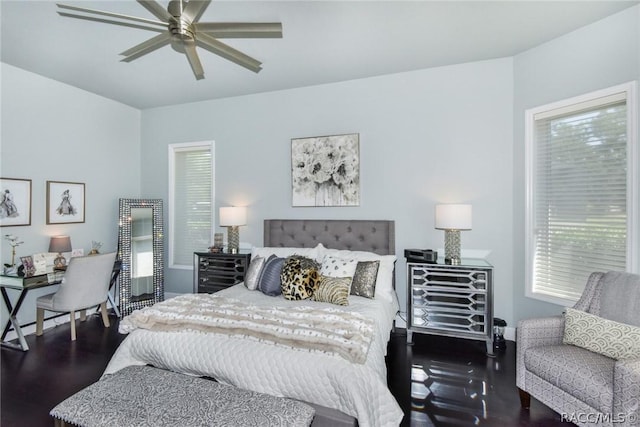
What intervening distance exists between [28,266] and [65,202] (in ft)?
3.19

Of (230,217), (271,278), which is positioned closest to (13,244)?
(230,217)

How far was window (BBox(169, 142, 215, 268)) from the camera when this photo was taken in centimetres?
461

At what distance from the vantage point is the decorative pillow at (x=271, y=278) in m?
3.04

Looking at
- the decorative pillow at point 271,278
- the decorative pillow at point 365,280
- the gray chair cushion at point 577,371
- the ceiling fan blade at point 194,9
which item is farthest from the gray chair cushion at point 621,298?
the ceiling fan blade at point 194,9

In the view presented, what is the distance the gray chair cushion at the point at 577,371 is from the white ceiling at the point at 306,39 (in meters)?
2.56

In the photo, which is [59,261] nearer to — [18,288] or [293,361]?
[18,288]

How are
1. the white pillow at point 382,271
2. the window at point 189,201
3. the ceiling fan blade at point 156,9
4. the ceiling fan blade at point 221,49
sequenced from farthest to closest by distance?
the window at point 189,201, the white pillow at point 382,271, the ceiling fan blade at point 221,49, the ceiling fan blade at point 156,9

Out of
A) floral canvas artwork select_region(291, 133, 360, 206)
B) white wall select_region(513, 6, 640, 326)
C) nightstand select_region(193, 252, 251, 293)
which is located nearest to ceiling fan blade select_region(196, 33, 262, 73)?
floral canvas artwork select_region(291, 133, 360, 206)

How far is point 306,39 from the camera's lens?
2.86 meters

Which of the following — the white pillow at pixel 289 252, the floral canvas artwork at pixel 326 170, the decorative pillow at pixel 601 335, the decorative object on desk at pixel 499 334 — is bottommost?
the decorative object on desk at pixel 499 334

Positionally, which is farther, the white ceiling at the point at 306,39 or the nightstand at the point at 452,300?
the nightstand at the point at 452,300

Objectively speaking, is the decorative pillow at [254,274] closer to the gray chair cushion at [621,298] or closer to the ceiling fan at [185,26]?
the ceiling fan at [185,26]

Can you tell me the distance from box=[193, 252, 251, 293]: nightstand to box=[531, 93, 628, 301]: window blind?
10.7 feet

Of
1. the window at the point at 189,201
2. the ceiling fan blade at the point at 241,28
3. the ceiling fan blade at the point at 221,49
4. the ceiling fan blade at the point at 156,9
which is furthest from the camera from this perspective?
the window at the point at 189,201
